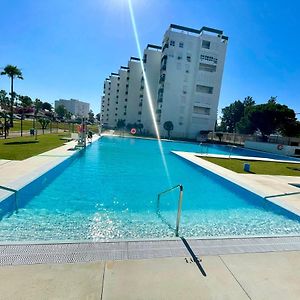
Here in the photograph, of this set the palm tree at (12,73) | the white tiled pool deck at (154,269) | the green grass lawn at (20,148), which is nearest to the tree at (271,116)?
the green grass lawn at (20,148)

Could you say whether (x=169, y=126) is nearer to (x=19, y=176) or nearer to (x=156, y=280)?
(x=19, y=176)

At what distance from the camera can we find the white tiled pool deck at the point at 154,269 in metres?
2.74

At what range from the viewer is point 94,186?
9.30m

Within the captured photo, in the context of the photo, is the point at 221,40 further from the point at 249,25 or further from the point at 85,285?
the point at 85,285

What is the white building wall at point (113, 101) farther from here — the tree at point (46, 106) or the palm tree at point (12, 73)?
the tree at point (46, 106)

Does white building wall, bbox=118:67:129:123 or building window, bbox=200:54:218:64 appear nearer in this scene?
building window, bbox=200:54:218:64

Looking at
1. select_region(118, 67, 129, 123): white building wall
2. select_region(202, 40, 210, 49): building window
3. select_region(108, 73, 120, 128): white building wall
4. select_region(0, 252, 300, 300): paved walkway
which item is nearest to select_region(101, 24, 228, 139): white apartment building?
select_region(202, 40, 210, 49): building window

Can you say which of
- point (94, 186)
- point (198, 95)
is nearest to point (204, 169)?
point (94, 186)

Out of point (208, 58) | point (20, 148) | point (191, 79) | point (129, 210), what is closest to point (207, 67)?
point (208, 58)

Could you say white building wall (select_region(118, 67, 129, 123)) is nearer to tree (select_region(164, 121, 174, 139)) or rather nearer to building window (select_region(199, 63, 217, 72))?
tree (select_region(164, 121, 174, 139))

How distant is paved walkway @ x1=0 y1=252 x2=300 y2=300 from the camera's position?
2.68 metres

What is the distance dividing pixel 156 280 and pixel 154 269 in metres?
0.25

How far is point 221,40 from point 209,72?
24.9 feet

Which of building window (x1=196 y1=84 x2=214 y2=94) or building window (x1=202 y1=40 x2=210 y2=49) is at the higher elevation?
building window (x1=202 y1=40 x2=210 y2=49)
